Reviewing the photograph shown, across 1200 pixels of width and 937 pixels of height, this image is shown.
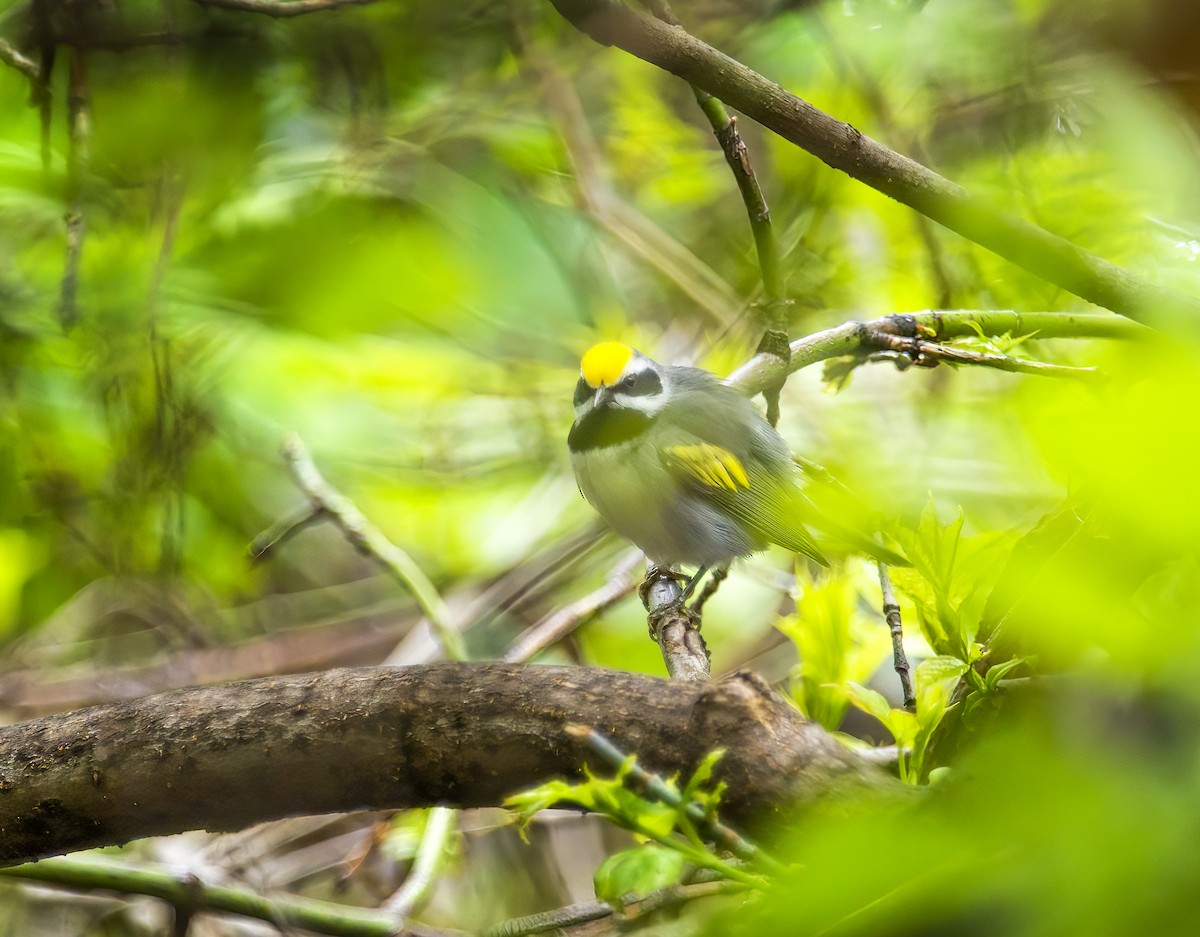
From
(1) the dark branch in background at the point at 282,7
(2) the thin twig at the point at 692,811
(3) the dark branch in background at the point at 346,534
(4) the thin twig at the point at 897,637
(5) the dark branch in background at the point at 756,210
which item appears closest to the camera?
(2) the thin twig at the point at 692,811

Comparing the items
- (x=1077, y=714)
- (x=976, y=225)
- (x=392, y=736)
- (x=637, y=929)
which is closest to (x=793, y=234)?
(x=976, y=225)

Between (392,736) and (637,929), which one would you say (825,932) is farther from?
(392,736)

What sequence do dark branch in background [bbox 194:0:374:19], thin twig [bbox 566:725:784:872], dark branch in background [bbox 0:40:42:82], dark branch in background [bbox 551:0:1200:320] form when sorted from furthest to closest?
dark branch in background [bbox 0:40:42:82] < dark branch in background [bbox 194:0:374:19] < dark branch in background [bbox 551:0:1200:320] < thin twig [bbox 566:725:784:872]

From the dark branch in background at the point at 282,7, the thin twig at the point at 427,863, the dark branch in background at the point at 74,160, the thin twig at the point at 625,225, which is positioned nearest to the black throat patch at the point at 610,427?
the thin twig at the point at 625,225

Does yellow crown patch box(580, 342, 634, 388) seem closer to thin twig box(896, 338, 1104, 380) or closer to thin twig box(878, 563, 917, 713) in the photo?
thin twig box(896, 338, 1104, 380)

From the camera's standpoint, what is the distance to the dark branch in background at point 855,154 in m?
A: 1.39

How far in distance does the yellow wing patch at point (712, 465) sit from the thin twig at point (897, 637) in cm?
93

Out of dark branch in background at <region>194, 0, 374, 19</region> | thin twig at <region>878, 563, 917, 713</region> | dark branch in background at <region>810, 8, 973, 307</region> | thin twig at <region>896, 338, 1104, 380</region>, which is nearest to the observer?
thin twig at <region>878, 563, 917, 713</region>

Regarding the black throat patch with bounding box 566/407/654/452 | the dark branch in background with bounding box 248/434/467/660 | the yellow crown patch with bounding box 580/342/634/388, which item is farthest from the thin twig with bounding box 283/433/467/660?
the yellow crown patch with bounding box 580/342/634/388

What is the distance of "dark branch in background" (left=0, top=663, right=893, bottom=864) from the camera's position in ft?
3.24

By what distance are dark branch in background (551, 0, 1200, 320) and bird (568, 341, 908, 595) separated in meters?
0.83

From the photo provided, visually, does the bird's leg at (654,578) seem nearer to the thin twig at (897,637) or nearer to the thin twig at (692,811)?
the thin twig at (897,637)

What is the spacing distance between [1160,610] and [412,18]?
248 centimetres

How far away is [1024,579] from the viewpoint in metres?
0.48
